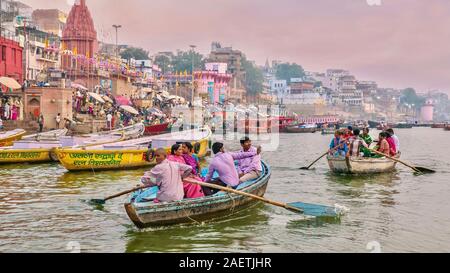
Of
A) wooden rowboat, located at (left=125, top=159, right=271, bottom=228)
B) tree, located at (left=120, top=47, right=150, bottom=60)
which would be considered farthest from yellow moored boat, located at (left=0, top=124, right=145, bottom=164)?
tree, located at (left=120, top=47, right=150, bottom=60)

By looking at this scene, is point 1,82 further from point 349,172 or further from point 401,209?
point 401,209

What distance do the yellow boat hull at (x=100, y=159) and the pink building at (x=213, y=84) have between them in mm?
62918

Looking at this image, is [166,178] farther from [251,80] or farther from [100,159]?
[251,80]

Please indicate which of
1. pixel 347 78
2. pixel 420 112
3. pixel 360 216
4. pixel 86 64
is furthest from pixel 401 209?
pixel 420 112

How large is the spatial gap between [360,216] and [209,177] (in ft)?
11.1

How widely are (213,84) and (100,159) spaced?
2839 inches

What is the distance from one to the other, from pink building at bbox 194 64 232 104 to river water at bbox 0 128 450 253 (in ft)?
221

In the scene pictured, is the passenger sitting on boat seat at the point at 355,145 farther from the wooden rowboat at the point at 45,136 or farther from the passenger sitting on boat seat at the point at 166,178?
the wooden rowboat at the point at 45,136

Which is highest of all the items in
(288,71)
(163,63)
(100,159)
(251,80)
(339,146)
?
(288,71)

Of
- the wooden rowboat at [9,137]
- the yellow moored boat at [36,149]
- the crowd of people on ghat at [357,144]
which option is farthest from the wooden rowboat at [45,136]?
the crowd of people on ghat at [357,144]

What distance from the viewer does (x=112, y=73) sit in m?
52.0

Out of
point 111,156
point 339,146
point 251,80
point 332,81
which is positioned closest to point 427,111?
point 332,81

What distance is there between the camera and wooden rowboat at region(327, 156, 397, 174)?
1730 cm

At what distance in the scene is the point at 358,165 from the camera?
685 inches
